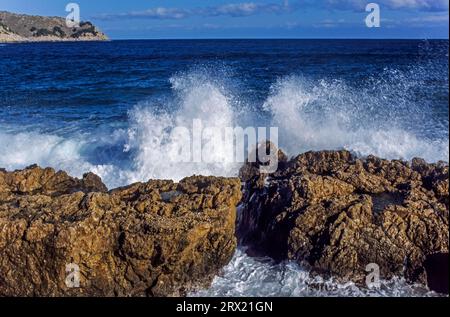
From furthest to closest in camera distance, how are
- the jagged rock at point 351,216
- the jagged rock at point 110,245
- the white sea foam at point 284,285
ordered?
1. the jagged rock at point 351,216
2. the white sea foam at point 284,285
3. the jagged rock at point 110,245

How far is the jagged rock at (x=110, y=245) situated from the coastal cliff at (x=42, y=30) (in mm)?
104086

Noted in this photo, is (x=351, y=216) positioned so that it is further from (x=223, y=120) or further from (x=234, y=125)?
(x=234, y=125)

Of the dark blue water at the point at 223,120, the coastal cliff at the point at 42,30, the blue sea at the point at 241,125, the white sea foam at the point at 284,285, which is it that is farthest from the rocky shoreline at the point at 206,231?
the coastal cliff at the point at 42,30

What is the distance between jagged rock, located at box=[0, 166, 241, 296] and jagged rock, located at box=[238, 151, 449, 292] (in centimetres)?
94

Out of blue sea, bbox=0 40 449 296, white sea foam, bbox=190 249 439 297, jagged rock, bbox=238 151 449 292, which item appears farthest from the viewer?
blue sea, bbox=0 40 449 296

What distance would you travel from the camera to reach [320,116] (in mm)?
12531

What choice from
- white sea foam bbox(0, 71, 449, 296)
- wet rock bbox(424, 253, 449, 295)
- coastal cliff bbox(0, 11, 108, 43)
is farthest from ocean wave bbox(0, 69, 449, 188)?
coastal cliff bbox(0, 11, 108, 43)

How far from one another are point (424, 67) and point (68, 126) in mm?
14245

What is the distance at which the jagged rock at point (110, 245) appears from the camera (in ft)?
21.0

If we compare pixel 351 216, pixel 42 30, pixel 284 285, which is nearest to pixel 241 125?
pixel 351 216

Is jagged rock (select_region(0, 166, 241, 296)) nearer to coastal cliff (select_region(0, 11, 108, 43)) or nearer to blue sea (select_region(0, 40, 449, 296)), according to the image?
blue sea (select_region(0, 40, 449, 296))

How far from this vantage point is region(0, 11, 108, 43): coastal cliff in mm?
109550

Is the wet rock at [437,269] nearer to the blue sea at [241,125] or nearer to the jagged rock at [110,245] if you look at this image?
the blue sea at [241,125]

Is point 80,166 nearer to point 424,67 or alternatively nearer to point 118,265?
point 118,265
